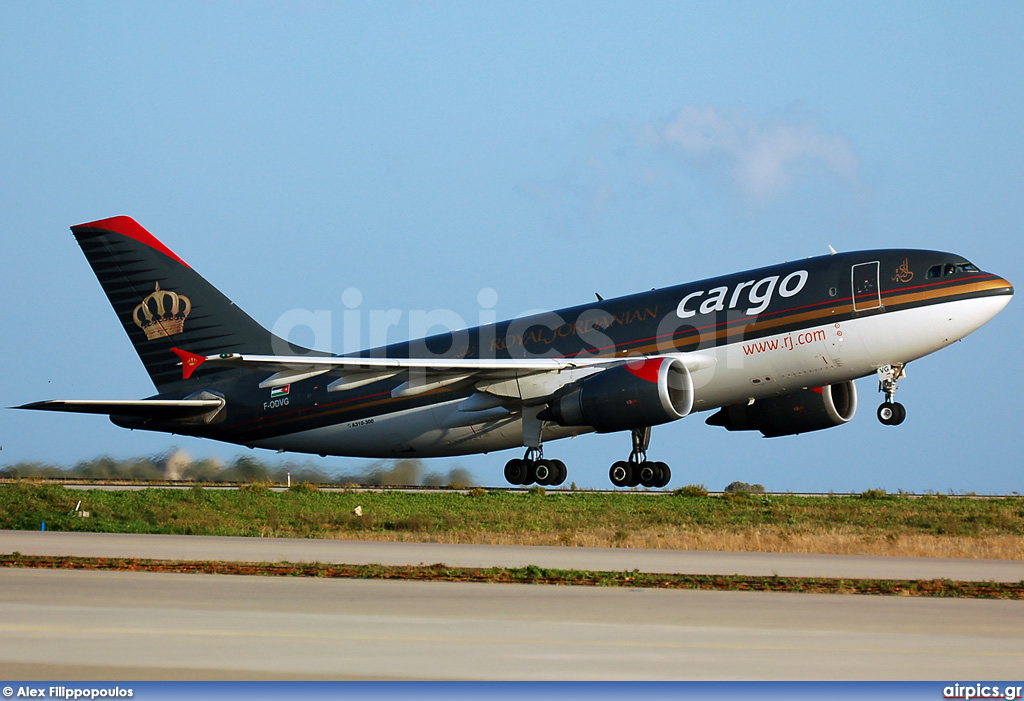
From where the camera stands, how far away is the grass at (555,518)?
27.0m

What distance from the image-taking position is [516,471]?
35.8 meters

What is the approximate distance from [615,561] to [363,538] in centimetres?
771

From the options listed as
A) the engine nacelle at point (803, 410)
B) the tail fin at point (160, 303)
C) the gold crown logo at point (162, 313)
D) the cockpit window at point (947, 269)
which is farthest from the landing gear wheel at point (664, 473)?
the gold crown logo at point (162, 313)

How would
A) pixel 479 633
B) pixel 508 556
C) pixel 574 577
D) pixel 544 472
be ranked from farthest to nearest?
1. pixel 544 472
2. pixel 508 556
3. pixel 574 577
4. pixel 479 633

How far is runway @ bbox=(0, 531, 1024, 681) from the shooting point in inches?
371

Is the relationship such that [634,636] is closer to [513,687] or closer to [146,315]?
[513,687]

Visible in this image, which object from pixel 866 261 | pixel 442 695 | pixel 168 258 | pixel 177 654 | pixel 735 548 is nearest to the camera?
pixel 442 695

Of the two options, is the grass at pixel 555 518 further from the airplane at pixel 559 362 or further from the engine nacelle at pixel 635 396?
the engine nacelle at pixel 635 396

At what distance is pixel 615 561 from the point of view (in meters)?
20.9

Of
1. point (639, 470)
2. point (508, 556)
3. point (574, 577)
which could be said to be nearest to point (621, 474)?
point (639, 470)

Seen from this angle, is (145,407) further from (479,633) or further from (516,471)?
(479,633)

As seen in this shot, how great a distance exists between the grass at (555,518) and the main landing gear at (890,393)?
2944 mm

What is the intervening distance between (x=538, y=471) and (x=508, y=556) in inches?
553

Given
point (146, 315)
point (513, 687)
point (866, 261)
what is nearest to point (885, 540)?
point (866, 261)
